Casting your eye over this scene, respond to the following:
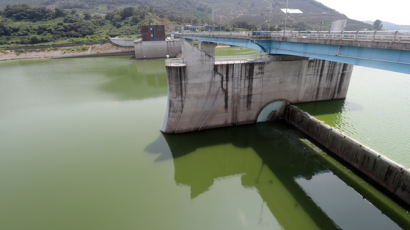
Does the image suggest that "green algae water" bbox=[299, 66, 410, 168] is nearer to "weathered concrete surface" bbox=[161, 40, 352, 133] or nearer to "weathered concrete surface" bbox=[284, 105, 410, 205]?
"weathered concrete surface" bbox=[284, 105, 410, 205]

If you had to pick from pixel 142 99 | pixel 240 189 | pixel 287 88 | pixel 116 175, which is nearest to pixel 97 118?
pixel 142 99

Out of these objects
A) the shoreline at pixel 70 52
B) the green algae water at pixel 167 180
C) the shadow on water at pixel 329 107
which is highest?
the shoreline at pixel 70 52

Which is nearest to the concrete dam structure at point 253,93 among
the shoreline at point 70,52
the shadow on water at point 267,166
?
the shadow on water at point 267,166

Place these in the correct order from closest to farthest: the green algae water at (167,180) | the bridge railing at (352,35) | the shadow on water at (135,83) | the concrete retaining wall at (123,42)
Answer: the bridge railing at (352,35) → the green algae water at (167,180) → the shadow on water at (135,83) → the concrete retaining wall at (123,42)

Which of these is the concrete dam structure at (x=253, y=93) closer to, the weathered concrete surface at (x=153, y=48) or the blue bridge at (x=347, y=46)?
the blue bridge at (x=347, y=46)

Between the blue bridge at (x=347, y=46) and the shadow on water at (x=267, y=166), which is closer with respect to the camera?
the blue bridge at (x=347, y=46)

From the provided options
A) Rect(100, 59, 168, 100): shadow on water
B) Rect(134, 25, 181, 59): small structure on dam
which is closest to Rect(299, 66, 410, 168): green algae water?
Rect(100, 59, 168, 100): shadow on water
